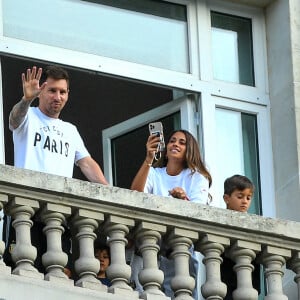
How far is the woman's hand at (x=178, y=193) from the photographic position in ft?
63.8

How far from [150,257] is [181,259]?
280mm

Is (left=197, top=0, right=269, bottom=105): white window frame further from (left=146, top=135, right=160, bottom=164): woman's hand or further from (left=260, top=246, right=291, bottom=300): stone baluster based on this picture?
(left=260, top=246, right=291, bottom=300): stone baluster

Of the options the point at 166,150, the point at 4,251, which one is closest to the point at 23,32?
the point at 166,150

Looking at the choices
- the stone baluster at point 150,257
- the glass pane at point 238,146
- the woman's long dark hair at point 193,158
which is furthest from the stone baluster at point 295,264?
the glass pane at point 238,146

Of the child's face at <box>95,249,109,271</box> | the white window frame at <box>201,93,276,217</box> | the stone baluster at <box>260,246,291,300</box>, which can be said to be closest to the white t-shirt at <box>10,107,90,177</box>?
the child's face at <box>95,249,109,271</box>

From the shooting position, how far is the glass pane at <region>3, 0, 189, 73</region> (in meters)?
20.8

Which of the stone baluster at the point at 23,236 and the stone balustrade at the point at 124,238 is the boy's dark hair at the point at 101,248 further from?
the stone baluster at the point at 23,236

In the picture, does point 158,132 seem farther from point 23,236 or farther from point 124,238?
point 23,236

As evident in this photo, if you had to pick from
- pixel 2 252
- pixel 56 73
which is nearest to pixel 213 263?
pixel 2 252

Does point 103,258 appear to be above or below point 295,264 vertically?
below

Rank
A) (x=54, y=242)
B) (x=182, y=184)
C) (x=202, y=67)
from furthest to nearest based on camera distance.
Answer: (x=202, y=67)
(x=182, y=184)
(x=54, y=242)

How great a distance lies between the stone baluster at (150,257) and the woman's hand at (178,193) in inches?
23.2

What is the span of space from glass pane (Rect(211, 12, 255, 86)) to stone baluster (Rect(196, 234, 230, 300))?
112 inches

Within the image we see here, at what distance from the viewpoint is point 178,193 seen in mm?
19484
